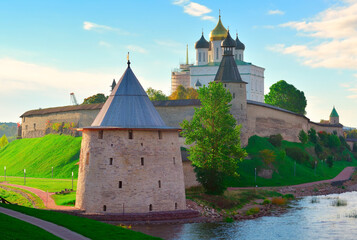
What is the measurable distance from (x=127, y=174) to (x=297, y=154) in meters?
39.2

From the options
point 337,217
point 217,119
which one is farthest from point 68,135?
point 337,217

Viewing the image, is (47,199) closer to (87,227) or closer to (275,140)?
(87,227)

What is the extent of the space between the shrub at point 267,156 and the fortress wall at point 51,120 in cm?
2171

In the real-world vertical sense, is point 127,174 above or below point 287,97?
below

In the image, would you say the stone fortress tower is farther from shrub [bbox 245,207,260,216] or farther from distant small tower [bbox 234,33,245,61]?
distant small tower [bbox 234,33,245,61]

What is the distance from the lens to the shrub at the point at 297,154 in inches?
2630

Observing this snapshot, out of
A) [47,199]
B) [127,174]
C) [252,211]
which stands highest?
[127,174]

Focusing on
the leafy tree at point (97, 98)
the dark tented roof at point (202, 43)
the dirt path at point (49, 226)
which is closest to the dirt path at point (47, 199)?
the dirt path at point (49, 226)

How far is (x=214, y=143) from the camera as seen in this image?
4247 cm

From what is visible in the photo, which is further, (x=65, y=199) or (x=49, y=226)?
(x=65, y=199)

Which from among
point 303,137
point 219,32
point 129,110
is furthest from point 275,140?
point 129,110

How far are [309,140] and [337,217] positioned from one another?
46.0 m

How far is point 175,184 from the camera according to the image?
109ft

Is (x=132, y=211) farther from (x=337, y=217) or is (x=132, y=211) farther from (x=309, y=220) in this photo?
(x=337, y=217)
